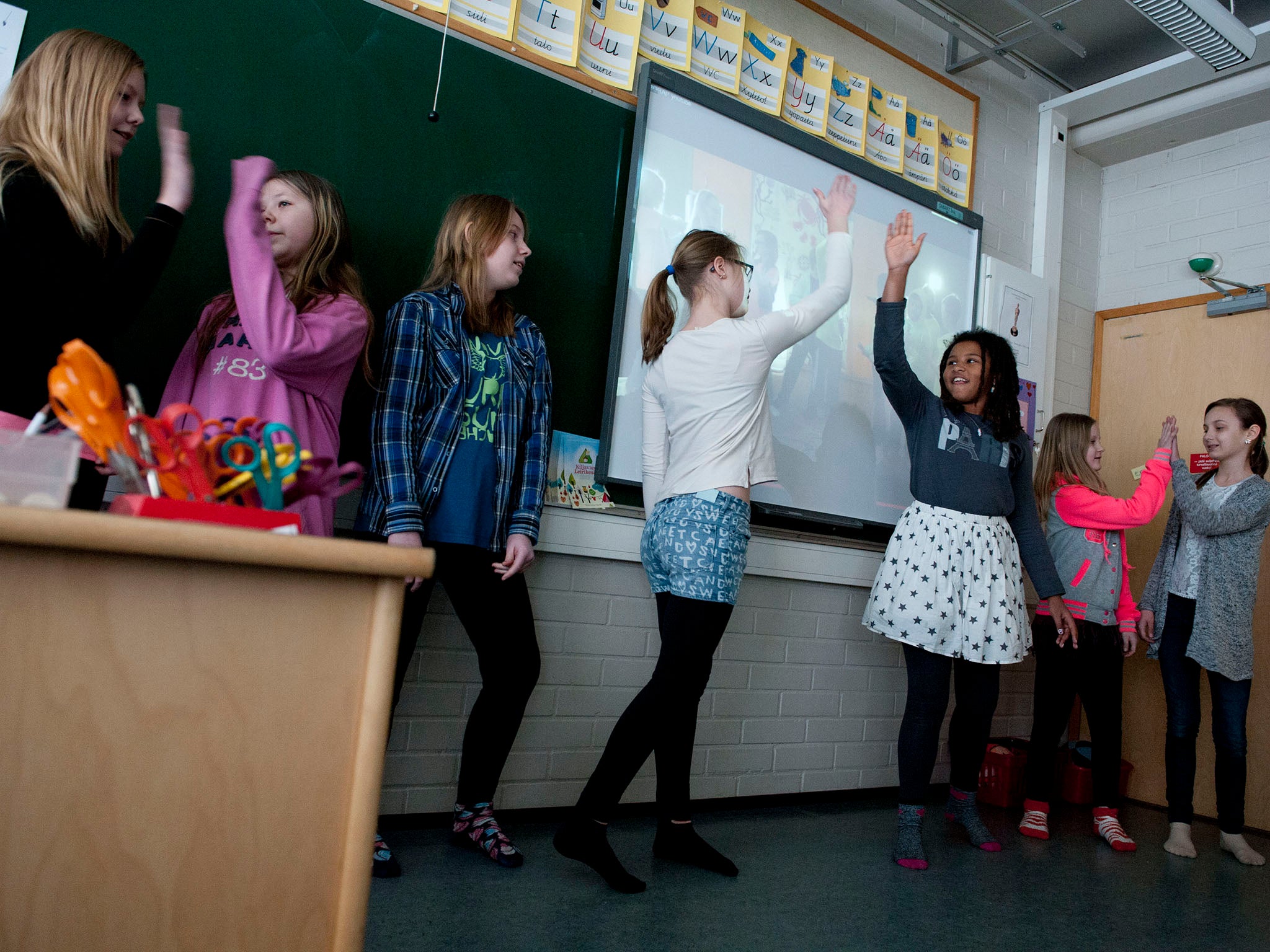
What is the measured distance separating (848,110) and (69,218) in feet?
8.67

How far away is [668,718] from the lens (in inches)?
76.1

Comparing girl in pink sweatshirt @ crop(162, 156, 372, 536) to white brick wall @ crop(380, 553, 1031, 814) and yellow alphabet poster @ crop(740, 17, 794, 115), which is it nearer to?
white brick wall @ crop(380, 553, 1031, 814)

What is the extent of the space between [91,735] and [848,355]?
2803 millimetres

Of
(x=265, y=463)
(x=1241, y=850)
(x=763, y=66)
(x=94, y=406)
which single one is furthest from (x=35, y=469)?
(x=1241, y=850)

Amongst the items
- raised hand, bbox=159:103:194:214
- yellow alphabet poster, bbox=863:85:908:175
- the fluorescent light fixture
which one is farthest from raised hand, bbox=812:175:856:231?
raised hand, bbox=159:103:194:214

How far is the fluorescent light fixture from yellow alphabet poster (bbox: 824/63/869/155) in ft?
2.86

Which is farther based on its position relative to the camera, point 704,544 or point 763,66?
point 763,66

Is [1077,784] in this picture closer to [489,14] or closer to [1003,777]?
[1003,777]

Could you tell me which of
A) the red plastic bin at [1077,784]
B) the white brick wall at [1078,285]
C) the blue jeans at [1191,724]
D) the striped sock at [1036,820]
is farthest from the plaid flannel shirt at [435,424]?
the white brick wall at [1078,285]

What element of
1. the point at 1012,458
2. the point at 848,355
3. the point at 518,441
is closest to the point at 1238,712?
the point at 1012,458

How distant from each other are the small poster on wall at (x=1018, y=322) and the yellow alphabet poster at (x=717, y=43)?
1.52 m

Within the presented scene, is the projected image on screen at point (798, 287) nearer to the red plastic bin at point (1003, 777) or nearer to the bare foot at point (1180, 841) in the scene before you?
the red plastic bin at point (1003, 777)

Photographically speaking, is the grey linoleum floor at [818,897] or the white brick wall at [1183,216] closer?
the grey linoleum floor at [818,897]

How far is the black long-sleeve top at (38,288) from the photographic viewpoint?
127 cm
